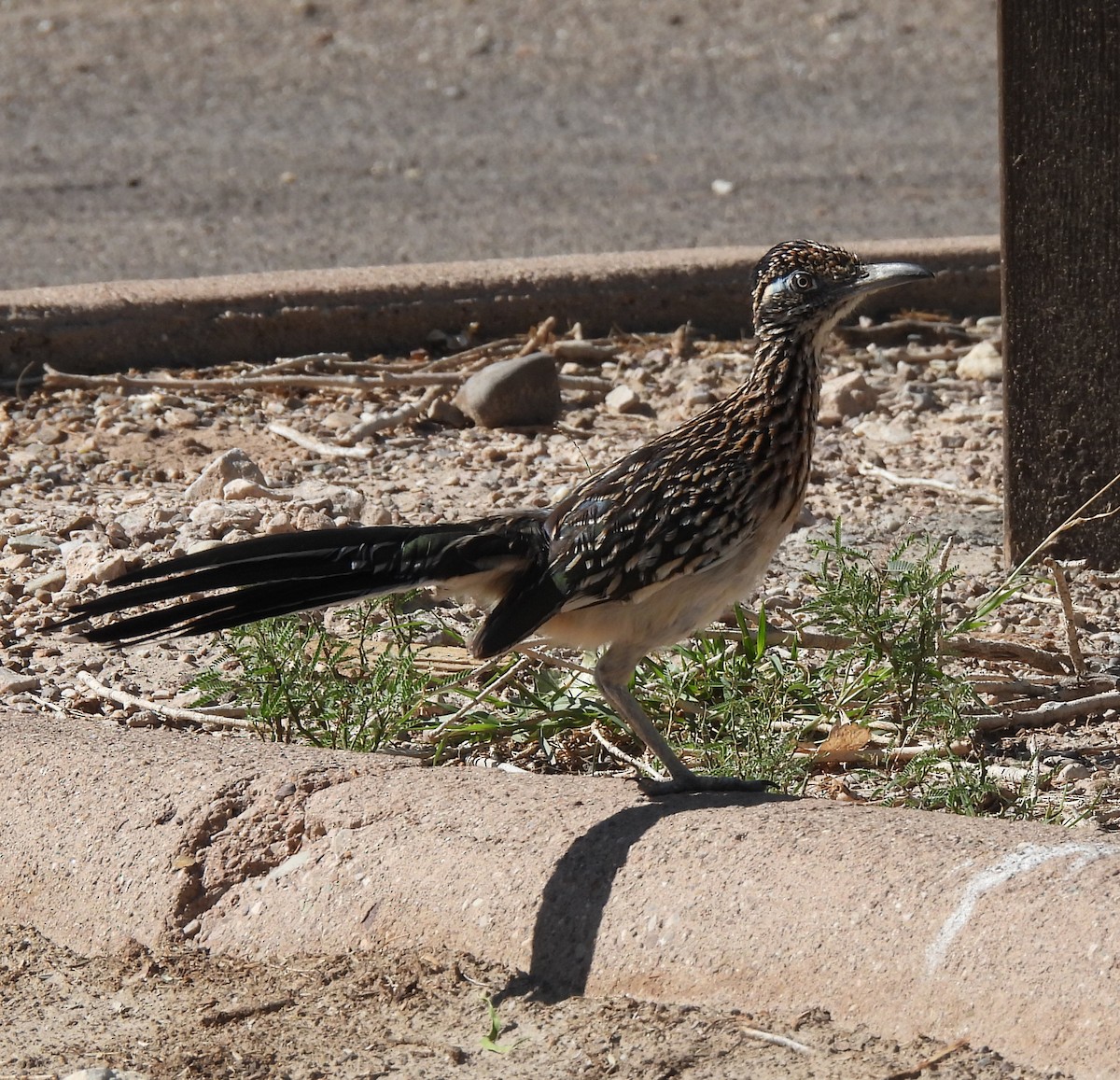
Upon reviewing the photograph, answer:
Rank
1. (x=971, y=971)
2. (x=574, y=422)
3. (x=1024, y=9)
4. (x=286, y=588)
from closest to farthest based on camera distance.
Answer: (x=971, y=971), (x=286, y=588), (x=1024, y=9), (x=574, y=422)

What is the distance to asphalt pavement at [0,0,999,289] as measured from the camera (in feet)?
33.8

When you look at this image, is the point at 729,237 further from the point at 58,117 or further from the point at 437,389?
the point at 58,117

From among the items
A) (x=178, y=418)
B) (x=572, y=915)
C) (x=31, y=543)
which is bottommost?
(x=572, y=915)

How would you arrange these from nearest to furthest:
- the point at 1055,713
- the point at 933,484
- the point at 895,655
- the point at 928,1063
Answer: the point at 928,1063
the point at 895,655
the point at 1055,713
the point at 933,484

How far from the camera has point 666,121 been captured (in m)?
13.6

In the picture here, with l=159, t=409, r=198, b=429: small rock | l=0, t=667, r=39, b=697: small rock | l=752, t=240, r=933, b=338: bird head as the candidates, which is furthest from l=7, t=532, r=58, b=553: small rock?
l=752, t=240, r=933, b=338: bird head

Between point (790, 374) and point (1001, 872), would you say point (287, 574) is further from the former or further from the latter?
point (1001, 872)

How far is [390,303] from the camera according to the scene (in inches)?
293

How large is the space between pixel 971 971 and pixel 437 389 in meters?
4.43

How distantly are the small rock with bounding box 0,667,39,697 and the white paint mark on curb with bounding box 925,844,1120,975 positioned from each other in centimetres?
265

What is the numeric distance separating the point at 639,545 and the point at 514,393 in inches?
121

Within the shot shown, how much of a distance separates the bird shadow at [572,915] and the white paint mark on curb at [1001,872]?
61 cm

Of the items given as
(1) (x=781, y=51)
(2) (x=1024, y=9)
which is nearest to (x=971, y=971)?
(2) (x=1024, y=9)

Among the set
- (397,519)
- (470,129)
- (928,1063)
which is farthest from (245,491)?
(470,129)
